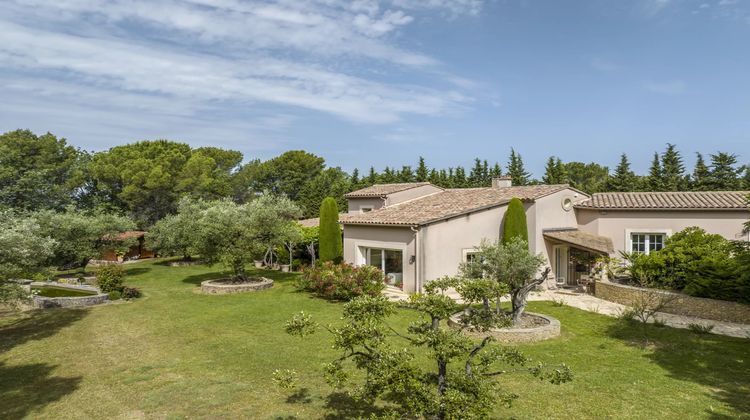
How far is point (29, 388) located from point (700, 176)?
51335 mm

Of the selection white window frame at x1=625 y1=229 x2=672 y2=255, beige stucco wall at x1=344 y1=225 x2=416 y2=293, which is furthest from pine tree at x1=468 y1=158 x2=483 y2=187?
beige stucco wall at x1=344 y1=225 x2=416 y2=293

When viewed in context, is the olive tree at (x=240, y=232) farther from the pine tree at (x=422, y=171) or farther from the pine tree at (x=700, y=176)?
the pine tree at (x=700, y=176)

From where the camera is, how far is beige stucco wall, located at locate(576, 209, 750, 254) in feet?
77.8

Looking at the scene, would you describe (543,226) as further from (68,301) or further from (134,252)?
(134,252)

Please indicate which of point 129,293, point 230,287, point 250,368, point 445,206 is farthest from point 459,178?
point 250,368

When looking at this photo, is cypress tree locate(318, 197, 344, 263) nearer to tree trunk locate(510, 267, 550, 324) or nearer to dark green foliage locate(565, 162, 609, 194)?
tree trunk locate(510, 267, 550, 324)

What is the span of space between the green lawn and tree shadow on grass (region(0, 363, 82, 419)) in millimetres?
47

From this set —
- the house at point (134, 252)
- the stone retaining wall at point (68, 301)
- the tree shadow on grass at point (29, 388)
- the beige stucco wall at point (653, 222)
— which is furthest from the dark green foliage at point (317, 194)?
the tree shadow on grass at point (29, 388)

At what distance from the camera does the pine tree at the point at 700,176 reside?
1640 inches

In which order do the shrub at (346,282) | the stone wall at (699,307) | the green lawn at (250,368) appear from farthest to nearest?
the shrub at (346,282), the stone wall at (699,307), the green lawn at (250,368)

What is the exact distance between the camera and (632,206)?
83.5ft

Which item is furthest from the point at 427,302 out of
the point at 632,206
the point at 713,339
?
the point at 632,206

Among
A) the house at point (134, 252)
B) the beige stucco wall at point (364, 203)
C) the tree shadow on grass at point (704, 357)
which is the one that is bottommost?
the tree shadow on grass at point (704, 357)

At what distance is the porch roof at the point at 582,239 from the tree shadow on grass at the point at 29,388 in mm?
22575
